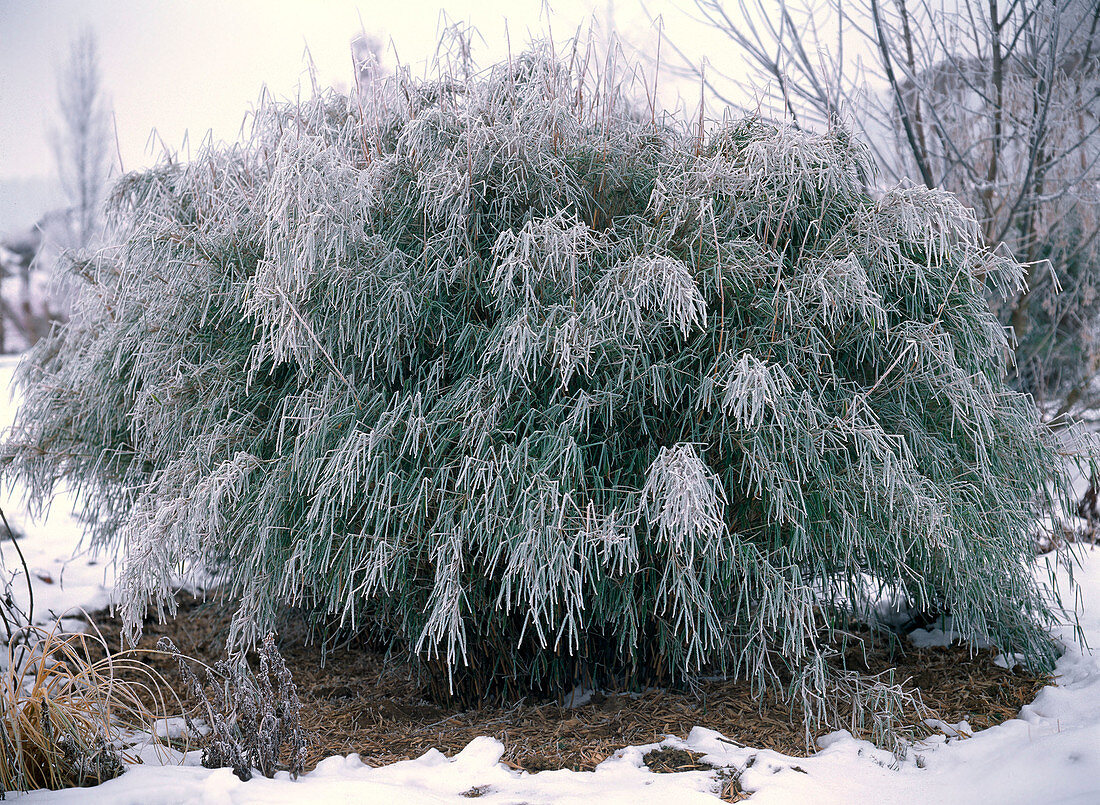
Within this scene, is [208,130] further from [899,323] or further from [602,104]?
[899,323]

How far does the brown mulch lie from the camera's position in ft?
6.86

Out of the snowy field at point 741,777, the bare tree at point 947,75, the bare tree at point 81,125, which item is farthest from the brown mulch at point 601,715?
the bare tree at point 81,125

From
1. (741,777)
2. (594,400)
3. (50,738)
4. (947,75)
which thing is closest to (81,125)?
(50,738)

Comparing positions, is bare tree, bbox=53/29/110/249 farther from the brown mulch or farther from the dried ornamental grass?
the dried ornamental grass

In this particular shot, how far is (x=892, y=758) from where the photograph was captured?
1946 millimetres

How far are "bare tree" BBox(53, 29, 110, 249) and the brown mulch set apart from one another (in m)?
4.16

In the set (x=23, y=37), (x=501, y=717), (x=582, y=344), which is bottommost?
(x=501, y=717)

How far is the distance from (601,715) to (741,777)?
523 millimetres

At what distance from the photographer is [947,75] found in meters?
3.92

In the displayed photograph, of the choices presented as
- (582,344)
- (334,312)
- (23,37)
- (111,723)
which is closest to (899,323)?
(582,344)

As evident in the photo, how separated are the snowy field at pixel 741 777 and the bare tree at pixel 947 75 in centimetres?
252

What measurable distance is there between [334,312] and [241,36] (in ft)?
8.93

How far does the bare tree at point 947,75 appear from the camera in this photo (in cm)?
360

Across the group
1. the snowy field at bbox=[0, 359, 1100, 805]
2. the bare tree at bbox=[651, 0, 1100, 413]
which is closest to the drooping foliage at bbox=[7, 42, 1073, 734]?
the snowy field at bbox=[0, 359, 1100, 805]
